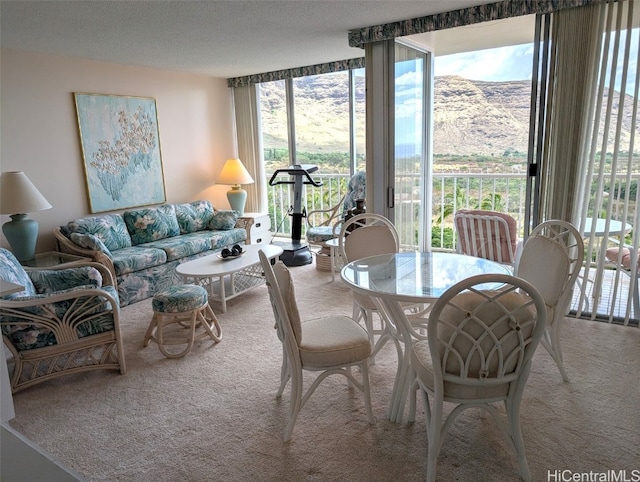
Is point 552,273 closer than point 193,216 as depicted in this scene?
Yes

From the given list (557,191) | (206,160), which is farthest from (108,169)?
(557,191)

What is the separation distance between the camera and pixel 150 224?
4812 millimetres

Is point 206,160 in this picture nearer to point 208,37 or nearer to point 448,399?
point 208,37

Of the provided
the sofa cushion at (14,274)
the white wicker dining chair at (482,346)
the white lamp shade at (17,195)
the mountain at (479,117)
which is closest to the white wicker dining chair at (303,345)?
the white wicker dining chair at (482,346)

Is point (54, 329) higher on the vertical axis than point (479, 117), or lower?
lower

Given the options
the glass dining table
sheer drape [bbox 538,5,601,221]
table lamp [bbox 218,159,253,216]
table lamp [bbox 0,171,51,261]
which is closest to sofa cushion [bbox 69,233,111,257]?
table lamp [bbox 0,171,51,261]

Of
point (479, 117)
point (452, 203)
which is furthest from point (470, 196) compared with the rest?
point (479, 117)

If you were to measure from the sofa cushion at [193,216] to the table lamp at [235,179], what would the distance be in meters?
0.46

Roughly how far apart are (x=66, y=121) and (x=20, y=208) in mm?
1186

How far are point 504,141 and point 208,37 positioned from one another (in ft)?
15.0

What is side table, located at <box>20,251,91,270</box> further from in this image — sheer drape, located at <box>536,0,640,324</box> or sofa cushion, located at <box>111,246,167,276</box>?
sheer drape, located at <box>536,0,640,324</box>

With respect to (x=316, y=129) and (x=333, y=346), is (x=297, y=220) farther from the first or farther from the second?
(x=333, y=346)

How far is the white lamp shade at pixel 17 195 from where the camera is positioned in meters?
Result: 3.66

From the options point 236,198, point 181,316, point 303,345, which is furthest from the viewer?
point 236,198
